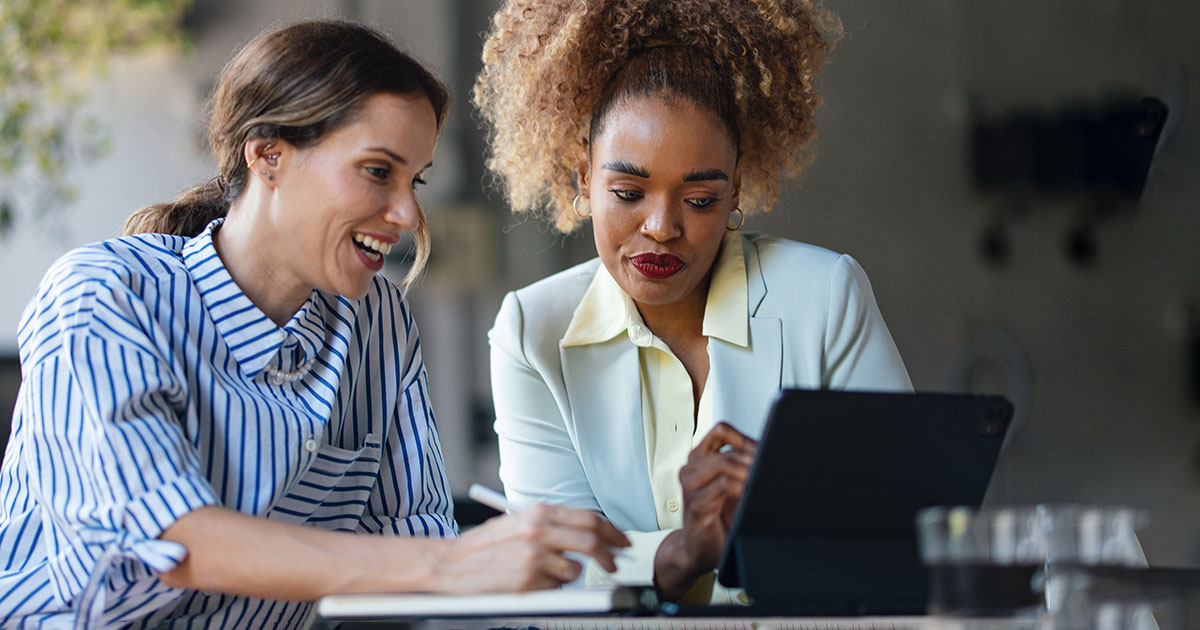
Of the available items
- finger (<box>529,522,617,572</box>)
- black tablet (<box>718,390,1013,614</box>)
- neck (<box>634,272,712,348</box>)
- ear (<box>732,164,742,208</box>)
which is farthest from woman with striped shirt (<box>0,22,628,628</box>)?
ear (<box>732,164,742,208</box>)

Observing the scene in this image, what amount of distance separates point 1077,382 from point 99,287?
3.11 metres

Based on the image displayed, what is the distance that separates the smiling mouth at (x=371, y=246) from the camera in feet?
4.69

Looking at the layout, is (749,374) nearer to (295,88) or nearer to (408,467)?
(408,467)

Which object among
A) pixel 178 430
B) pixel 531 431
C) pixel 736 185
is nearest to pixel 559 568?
pixel 178 430

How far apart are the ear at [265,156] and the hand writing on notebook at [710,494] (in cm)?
60

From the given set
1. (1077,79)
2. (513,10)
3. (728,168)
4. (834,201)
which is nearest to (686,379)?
(728,168)

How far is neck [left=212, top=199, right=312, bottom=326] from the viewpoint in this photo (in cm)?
144

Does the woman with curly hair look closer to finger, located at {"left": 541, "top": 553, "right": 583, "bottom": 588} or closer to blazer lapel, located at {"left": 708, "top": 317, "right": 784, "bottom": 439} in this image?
blazer lapel, located at {"left": 708, "top": 317, "right": 784, "bottom": 439}

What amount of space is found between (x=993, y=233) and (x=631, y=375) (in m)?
2.23

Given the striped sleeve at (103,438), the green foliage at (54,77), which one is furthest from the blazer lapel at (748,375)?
the green foliage at (54,77)

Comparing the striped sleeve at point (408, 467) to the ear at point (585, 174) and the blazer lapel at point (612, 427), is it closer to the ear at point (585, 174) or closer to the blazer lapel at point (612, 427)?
the blazer lapel at point (612, 427)

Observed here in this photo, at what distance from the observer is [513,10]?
6.65 feet

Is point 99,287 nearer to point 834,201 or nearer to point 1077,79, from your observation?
point 834,201

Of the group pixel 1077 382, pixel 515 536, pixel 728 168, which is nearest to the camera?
pixel 515 536
